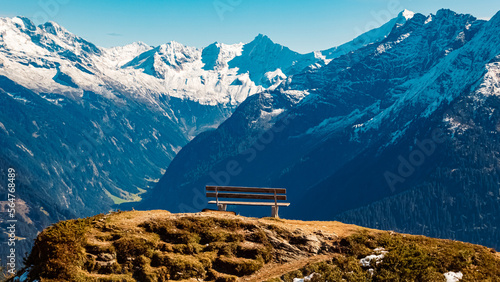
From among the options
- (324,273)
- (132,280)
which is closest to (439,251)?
(324,273)

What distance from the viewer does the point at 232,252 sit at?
27.3 metres

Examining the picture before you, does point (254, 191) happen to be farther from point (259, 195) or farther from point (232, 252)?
point (232, 252)

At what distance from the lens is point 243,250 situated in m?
27.5

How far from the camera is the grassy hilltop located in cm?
2347

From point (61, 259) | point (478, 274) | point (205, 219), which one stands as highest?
point (205, 219)

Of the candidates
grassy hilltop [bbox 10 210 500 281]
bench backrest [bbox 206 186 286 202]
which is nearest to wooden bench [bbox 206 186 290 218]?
bench backrest [bbox 206 186 286 202]

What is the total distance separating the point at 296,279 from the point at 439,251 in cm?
805

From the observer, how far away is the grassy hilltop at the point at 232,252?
924 inches

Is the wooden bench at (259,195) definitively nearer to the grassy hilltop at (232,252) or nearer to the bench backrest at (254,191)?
the bench backrest at (254,191)

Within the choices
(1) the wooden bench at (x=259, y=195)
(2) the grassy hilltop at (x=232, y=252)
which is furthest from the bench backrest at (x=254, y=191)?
(2) the grassy hilltop at (x=232, y=252)

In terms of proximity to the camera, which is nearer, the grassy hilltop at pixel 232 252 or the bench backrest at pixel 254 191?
the grassy hilltop at pixel 232 252

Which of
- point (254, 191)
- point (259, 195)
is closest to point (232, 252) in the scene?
point (254, 191)

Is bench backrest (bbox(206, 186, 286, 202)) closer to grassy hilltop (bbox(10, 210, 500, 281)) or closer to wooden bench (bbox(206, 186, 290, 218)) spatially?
wooden bench (bbox(206, 186, 290, 218))

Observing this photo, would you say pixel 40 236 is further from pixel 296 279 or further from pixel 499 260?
pixel 499 260
